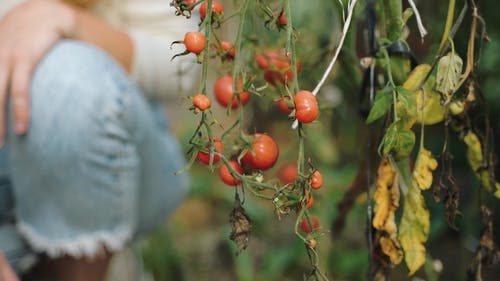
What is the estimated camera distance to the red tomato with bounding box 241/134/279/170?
1.99 ft

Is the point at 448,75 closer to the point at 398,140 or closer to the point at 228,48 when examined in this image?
the point at 398,140

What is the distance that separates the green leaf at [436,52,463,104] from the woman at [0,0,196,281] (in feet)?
1.84

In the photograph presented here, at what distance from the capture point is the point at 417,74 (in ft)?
2.09

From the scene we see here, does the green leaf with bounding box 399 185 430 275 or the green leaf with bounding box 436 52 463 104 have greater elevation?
the green leaf with bounding box 436 52 463 104

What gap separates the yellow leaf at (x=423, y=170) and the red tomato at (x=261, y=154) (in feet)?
0.41

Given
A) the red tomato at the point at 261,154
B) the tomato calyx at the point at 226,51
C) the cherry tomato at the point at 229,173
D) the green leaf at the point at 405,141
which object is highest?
the tomato calyx at the point at 226,51

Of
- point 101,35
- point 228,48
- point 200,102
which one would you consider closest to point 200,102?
point 200,102

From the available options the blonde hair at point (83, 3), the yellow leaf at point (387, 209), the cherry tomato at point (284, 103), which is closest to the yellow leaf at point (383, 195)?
the yellow leaf at point (387, 209)

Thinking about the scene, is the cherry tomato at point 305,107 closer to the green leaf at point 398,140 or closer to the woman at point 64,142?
the green leaf at point 398,140

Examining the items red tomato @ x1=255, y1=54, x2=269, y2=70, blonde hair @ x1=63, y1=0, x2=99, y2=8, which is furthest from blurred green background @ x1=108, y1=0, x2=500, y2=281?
blonde hair @ x1=63, y1=0, x2=99, y2=8

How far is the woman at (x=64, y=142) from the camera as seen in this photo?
1.00 meters

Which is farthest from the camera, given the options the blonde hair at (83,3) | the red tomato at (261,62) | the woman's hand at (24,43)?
the blonde hair at (83,3)

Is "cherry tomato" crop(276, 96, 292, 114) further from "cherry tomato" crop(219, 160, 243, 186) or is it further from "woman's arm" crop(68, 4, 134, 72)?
"woman's arm" crop(68, 4, 134, 72)

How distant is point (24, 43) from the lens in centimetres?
101
